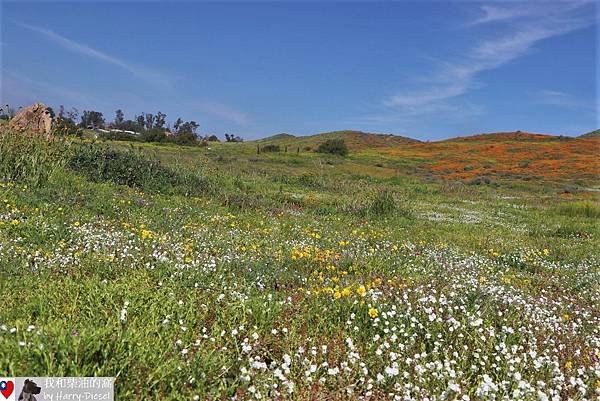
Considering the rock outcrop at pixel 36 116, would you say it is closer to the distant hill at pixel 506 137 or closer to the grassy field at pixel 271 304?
the grassy field at pixel 271 304

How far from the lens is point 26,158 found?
12602 millimetres

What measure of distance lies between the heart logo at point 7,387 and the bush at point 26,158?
34.6ft

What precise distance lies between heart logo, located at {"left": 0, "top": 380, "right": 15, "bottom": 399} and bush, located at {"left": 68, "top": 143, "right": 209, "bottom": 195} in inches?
491

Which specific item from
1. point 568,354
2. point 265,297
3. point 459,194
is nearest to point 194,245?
point 265,297

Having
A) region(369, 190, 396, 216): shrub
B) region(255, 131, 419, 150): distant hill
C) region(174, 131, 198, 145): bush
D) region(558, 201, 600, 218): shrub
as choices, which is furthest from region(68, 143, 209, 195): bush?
region(255, 131, 419, 150): distant hill

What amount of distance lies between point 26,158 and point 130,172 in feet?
12.9

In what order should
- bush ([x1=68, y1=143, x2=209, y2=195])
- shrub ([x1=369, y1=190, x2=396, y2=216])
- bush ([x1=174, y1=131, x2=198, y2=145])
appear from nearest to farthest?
bush ([x1=68, y1=143, x2=209, y2=195]), shrub ([x1=369, y1=190, x2=396, y2=216]), bush ([x1=174, y1=131, x2=198, y2=145])

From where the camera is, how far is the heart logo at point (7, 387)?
2.86 meters

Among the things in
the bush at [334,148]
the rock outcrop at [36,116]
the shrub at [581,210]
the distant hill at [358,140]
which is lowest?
the shrub at [581,210]

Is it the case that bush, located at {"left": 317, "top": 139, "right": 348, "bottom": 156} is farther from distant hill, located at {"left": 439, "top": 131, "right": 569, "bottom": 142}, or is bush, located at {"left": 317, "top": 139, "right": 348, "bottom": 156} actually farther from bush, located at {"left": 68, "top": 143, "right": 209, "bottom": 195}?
bush, located at {"left": 68, "top": 143, "right": 209, "bottom": 195}

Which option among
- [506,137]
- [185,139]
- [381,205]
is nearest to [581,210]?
[381,205]

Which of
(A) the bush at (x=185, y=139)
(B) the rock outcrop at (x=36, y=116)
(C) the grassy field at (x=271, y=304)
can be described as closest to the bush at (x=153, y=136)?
(A) the bush at (x=185, y=139)

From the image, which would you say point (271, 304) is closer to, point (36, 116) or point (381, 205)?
point (381, 205)

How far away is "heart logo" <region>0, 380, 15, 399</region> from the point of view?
9.39 feet
